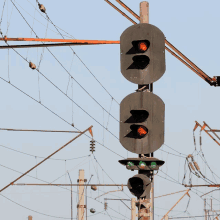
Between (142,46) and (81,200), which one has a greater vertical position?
(81,200)

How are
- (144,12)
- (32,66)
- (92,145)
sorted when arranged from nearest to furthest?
1. (144,12)
2. (32,66)
3. (92,145)

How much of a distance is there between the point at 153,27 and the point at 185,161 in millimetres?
27827

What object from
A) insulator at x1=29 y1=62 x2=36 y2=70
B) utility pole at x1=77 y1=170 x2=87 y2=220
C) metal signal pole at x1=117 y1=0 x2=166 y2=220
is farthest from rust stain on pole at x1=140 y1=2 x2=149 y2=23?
utility pole at x1=77 y1=170 x2=87 y2=220

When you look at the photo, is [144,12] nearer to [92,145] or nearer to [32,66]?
[32,66]

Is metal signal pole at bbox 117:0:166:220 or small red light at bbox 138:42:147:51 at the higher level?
small red light at bbox 138:42:147:51

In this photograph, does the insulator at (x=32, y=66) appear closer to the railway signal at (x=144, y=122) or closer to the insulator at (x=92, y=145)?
the railway signal at (x=144, y=122)

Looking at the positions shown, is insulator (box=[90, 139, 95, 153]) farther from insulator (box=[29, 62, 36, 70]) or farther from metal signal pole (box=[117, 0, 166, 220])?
metal signal pole (box=[117, 0, 166, 220])

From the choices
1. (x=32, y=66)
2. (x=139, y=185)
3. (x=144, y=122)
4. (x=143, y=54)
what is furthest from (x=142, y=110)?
(x=32, y=66)

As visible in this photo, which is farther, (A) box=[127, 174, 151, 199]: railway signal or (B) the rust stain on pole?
(B) the rust stain on pole

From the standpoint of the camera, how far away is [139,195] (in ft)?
19.4

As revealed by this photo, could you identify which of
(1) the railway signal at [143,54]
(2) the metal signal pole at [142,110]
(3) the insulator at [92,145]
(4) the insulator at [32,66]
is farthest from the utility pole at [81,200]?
(1) the railway signal at [143,54]

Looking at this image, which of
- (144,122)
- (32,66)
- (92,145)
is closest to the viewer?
(144,122)

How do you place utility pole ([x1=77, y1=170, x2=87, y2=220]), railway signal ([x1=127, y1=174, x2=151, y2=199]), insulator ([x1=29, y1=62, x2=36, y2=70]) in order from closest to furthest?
1. railway signal ([x1=127, y1=174, x2=151, y2=199])
2. insulator ([x1=29, y1=62, x2=36, y2=70])
3. utility pole ([x1=77, y1=170, x2=87, y2=220])

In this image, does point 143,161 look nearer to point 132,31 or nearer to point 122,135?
point 122,135
